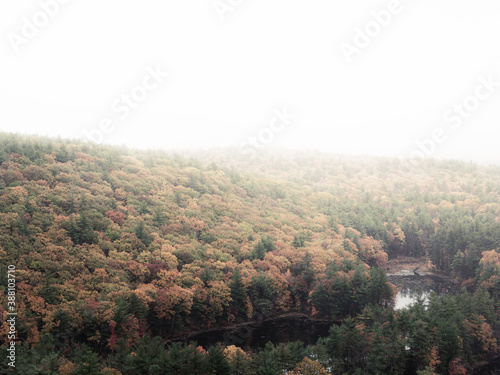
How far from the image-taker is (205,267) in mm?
92938

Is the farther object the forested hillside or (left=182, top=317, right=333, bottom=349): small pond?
(left=182, top=317, right=333, bottom=349): small pond

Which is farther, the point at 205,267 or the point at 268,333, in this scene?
the point at 205,267

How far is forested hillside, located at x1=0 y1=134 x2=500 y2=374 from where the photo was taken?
5984 centimetres

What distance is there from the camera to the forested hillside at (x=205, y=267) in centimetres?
5984

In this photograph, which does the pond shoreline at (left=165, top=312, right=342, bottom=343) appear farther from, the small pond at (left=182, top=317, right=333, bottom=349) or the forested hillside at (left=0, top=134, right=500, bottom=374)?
the forested hillside at (left=0, top=134, right=500, bottom=374)

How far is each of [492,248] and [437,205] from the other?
5024cm

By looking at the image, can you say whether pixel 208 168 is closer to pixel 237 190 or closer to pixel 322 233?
pixel 237 190
